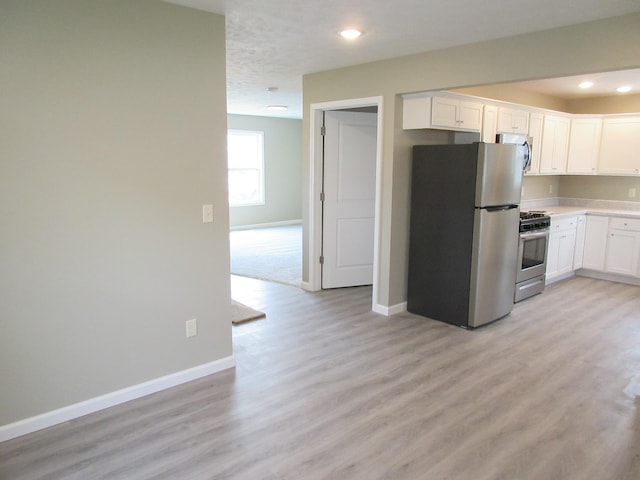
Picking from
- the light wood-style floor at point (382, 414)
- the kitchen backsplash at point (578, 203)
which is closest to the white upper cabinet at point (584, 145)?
the kitchen backsplash at point (578, 203)

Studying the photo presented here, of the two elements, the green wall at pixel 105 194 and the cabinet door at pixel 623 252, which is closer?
the green wall at pixel 105 194

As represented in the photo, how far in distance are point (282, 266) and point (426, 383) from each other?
3730mm

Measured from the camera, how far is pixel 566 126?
6.05 metres

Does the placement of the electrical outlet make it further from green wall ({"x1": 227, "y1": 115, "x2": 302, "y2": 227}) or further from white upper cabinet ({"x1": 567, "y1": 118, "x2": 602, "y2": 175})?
green wall ({"x1": 227, "y1": 115, "x2": 302, "y2": 227})

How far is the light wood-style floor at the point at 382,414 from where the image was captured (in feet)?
7.55

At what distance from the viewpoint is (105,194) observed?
8.77 ft

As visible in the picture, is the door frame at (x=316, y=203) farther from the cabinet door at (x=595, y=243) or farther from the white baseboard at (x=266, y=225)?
the white baseboard at (x=266, y=225)

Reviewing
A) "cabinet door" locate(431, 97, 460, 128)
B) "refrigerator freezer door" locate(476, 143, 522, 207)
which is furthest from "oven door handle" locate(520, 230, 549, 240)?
"cabinet door" locate(431, 97, 460, 128)

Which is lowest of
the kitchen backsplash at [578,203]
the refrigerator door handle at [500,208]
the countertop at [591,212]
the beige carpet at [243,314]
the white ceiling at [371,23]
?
the beige carpet at [243,314]

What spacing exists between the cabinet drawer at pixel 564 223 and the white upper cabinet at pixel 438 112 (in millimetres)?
1877

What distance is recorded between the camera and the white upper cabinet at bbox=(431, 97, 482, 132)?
4141mm

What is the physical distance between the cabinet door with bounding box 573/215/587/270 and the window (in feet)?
21.6

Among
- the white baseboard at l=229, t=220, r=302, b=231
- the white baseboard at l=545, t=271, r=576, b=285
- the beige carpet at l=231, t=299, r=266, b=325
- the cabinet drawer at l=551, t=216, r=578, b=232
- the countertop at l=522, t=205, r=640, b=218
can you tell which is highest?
the countertop at l=522, t=205, r=640, b=218

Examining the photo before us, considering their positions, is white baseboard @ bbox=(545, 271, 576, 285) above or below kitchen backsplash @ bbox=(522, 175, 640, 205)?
below
